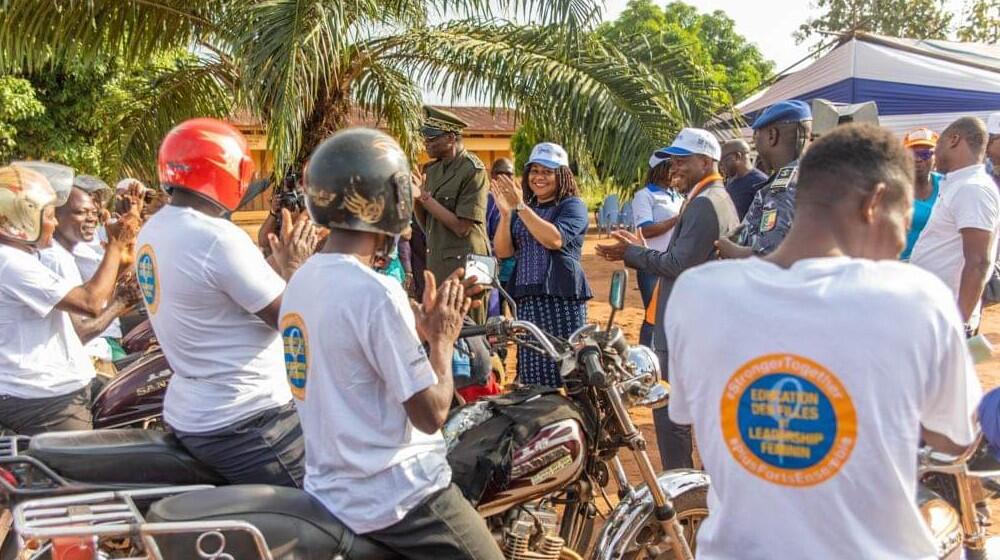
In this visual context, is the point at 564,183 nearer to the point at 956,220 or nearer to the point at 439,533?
the point at 956,220

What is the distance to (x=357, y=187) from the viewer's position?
2.47 m

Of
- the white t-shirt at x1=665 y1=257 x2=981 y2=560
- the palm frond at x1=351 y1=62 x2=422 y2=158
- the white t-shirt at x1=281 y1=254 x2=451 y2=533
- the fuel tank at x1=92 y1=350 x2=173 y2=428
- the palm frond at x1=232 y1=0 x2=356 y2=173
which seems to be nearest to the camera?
the white t-shirt at x1=665 y1=257 x2=981 y2=560

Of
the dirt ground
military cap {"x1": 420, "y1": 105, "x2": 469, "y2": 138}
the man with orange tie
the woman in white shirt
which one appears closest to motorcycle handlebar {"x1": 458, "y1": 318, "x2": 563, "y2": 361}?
the man with orange tie

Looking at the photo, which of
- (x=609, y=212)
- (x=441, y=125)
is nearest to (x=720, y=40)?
(x=609, y=212)

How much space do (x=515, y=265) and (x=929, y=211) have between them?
2415 mm

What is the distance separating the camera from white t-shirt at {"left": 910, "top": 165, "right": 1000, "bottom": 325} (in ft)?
15.5

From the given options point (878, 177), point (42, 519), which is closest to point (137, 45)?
point (42, 519)

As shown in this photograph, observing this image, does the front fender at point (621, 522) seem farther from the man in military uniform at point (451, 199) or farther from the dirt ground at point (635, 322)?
the man in military uniform at point (451, 199)

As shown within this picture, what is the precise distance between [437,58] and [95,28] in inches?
107

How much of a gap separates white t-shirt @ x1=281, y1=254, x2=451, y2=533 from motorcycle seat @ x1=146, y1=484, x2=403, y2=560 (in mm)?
42

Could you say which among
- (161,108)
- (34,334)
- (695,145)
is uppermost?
(161,108)

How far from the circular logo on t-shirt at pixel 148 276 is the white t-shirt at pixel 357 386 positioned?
0.74 m

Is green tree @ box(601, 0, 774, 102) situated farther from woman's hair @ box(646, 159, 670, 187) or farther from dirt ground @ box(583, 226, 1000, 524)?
woman's hair @ box(646, 159, 670, 187)

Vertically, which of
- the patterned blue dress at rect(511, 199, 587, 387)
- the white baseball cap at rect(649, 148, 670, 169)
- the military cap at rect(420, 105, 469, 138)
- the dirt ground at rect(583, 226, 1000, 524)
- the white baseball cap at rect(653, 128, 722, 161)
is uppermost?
the military cap at rect(420, 105, 469, 138)
